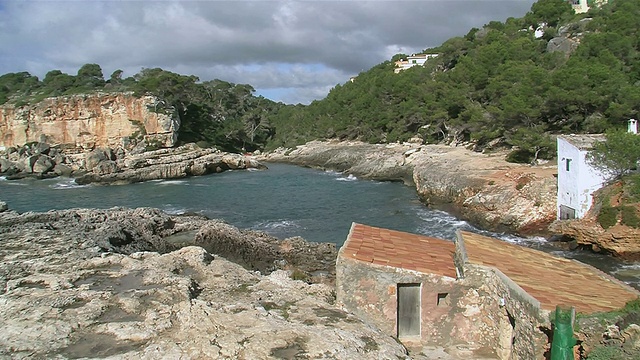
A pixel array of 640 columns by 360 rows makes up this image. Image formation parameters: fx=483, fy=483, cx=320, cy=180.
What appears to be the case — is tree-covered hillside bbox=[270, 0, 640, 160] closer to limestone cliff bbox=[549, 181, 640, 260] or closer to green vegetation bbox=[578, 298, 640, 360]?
limestone cliff bbox=[549, 181, 640, 260]

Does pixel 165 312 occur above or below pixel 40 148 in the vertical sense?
below

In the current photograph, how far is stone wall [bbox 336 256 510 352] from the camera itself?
10.6 m

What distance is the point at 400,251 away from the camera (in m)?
12.1

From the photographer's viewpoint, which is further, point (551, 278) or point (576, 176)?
point (576, 176)

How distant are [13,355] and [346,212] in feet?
86.9

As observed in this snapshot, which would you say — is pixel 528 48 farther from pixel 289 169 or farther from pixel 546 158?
pixel 289 169

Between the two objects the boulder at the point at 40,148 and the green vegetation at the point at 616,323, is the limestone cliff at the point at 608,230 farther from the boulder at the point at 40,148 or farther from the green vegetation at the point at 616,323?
the boulder at the point at 40,148

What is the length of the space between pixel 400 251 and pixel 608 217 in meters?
13.5

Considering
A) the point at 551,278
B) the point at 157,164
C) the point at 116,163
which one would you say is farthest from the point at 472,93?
the point at 551,278

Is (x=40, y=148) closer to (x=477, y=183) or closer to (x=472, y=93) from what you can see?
(x=472, y=93)

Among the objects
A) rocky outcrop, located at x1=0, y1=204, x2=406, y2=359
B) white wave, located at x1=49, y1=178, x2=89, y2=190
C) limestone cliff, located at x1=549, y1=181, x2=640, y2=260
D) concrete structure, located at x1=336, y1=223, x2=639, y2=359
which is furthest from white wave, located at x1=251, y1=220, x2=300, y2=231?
white wave, located at x1=49, y1=178, x2=89, y2=190

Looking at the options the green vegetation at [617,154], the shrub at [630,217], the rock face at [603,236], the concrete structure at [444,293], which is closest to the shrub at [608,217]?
the rock face at [603,236]

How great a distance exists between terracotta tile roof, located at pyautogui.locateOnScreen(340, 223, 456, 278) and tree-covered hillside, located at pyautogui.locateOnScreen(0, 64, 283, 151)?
63383mm

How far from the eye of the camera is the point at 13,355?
7.89 meters
